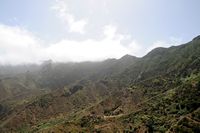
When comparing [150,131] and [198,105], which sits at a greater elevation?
[198,105]

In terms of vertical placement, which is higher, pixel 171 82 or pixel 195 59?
pixel 195 59

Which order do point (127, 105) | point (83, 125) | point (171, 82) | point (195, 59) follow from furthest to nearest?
point (195, 59)
point (171, 82)
point (127, 105)
point (83, 125)

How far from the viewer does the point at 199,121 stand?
3927 inches

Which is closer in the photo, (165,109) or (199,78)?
(165,109)

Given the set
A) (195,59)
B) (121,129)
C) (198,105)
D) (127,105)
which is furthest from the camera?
(195,59)

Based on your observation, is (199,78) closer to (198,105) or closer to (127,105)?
(198,105)

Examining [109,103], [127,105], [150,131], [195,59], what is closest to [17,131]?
[109,103]

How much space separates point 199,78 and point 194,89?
11150mm

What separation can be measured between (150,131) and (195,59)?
300 feet

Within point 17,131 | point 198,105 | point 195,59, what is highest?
point 195,59

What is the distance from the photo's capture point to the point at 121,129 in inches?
4857

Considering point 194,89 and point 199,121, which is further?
point 194,89

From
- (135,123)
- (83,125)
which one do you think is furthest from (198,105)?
(83,125)

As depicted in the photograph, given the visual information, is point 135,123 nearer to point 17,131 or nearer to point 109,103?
point 109,103
